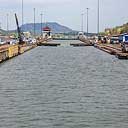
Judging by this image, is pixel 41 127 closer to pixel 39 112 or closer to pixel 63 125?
pixel 63 125

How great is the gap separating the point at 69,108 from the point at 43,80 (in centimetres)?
1592

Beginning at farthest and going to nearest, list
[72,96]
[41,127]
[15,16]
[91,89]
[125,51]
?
[15,16] → [125,51] → [91,89] → [72,96] → [41,127]

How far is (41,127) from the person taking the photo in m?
24.7

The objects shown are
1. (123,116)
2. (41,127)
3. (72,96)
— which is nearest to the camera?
(41,127)

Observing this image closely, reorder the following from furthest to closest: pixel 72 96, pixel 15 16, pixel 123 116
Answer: pixel 15 16, pixel 72 96, pixel 123 116

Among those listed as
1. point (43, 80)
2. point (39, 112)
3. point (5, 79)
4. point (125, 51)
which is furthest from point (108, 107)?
point (125, 51)

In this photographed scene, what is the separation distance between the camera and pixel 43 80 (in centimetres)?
4553

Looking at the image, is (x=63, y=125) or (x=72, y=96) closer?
(x=63, y=125)

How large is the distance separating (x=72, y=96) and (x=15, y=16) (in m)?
129

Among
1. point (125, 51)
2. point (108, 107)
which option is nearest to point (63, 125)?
point (108, 107)

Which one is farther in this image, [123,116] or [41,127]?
[123,116]

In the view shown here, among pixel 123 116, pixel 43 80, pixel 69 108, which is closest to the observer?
pixel 123 116

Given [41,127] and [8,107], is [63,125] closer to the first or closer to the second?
[41,127]

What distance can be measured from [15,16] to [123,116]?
5380 inches
